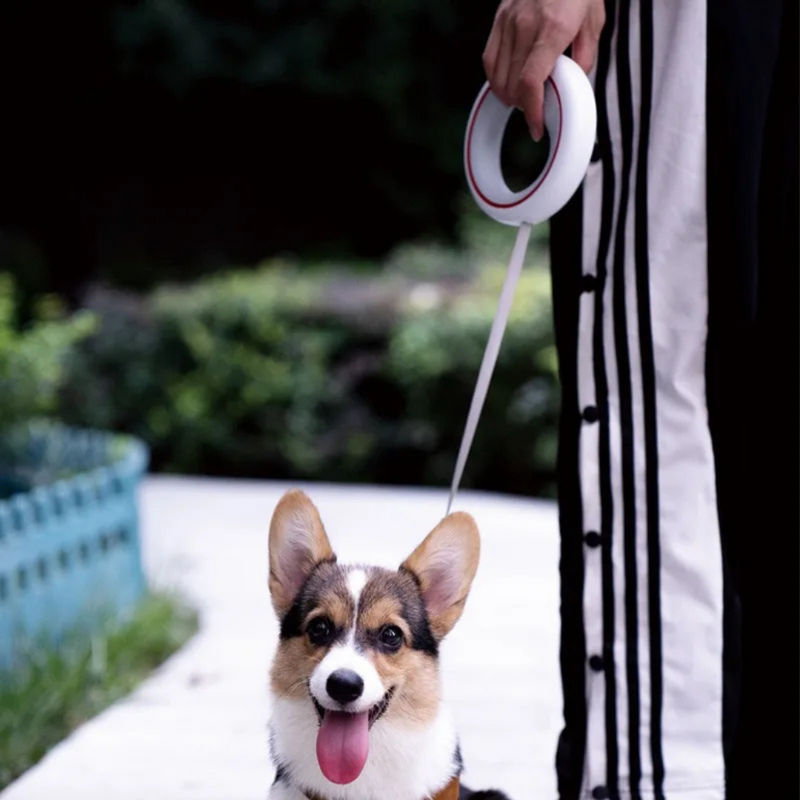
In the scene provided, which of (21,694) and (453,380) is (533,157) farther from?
(21,694)

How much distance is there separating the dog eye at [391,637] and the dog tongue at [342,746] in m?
0.12

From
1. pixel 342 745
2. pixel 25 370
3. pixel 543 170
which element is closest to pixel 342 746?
pixel 342 745

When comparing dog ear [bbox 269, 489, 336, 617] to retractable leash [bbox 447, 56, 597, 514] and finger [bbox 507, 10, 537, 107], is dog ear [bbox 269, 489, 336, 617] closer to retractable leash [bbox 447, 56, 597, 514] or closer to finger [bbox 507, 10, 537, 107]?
retractable leash [bbox 447, 56, 597, 514]

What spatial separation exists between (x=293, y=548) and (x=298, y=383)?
5.80 meters

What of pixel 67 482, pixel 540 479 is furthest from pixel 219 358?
pixel 67 482

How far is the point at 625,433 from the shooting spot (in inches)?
81.1

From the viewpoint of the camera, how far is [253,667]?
3924mm

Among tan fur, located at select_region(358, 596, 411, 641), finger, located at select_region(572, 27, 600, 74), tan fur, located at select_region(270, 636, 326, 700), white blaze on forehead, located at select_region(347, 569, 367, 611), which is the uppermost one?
finger, located at select_region(572, 27, 600, 74)

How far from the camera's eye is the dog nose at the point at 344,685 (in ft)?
5.74

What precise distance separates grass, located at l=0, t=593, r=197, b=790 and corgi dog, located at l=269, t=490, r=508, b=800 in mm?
1407

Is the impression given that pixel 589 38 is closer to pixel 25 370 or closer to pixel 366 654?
pixel 366 654

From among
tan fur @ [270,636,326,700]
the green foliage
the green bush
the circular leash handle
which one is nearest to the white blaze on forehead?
tan fur @ [270,636,326,700]

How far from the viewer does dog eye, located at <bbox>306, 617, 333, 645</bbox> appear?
186 cm

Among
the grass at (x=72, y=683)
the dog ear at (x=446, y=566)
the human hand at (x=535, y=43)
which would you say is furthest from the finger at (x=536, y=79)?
the grass at (x=72, y=683)
